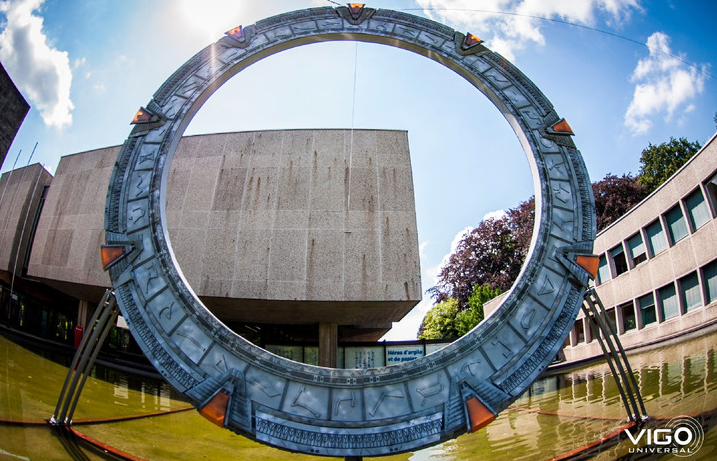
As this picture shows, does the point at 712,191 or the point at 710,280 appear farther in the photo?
the point at 710,280

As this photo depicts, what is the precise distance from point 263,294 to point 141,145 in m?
9.30

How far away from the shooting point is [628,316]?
20.9 metres

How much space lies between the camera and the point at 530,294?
228 inches

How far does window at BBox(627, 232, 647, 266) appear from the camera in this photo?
19.2 meters

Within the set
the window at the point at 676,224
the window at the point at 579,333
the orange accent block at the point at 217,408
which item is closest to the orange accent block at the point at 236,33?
the orange accent block at the point at 217,408

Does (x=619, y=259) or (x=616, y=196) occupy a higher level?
(x=616, y=196)

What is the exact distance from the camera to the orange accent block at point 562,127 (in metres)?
6.88

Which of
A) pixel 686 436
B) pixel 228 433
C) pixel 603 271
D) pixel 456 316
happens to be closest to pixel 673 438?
pixel 686 436

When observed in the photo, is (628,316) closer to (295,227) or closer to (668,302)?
(668,302)

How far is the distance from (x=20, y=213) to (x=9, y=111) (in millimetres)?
17131

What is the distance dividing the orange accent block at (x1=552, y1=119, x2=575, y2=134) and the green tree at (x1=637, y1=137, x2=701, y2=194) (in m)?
33.0

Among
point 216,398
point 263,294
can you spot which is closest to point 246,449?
point 216,398

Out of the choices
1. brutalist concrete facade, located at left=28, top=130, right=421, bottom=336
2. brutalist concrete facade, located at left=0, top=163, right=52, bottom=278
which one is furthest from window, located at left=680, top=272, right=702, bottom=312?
brutalist concrete facade, located at left=0, top=163, right=52, bottom=278

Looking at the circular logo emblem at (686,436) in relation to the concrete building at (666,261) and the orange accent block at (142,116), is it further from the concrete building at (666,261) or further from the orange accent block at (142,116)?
the orange accent block at (142,116)
